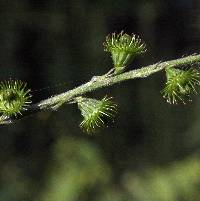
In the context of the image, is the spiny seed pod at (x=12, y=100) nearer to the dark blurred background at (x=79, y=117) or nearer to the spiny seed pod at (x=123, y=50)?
the spiny seed pod at (x=123, y=50)

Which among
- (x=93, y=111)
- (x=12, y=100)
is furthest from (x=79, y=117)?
(x=12, y=100)

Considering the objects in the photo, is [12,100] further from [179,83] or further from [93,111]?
[179,83]

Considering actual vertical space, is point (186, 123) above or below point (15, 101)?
above

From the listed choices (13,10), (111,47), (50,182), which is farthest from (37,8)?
(111,47)

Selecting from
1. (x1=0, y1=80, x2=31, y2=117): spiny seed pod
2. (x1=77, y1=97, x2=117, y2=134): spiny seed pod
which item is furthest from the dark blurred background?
(x1=0, y1=80, x2=31, y2=117): spiny seed pod

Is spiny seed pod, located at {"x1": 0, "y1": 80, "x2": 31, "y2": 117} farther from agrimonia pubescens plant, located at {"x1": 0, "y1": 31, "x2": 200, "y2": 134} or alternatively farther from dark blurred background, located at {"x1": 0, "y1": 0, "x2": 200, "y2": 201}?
dark blurred background, located at {"x1": 0, "y1": 0, "x2": 200, "y2": 201}

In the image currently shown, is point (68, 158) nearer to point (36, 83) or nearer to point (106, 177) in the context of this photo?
point (106, 177)

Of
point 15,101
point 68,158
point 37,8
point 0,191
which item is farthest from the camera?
point 37,8
